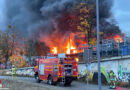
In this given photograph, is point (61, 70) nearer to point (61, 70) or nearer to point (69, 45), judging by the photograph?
point (61, 70)

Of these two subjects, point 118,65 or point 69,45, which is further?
point 69,45

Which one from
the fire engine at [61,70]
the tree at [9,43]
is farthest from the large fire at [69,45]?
the tree at [9,43]

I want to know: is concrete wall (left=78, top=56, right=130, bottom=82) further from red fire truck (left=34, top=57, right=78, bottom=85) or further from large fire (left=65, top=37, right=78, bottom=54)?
large fire (left=65, top=37, right=78, bottom=54)

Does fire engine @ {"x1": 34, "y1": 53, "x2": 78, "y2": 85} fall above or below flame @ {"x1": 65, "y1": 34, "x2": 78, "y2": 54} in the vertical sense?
below

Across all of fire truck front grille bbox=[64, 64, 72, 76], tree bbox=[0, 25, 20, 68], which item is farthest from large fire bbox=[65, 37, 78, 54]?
fire truck front grille bbox=[64, 64, 72, 76]

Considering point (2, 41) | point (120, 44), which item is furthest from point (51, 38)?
point (120, 44)

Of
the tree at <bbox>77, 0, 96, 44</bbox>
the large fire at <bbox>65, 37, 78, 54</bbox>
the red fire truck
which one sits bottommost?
the red fire truck

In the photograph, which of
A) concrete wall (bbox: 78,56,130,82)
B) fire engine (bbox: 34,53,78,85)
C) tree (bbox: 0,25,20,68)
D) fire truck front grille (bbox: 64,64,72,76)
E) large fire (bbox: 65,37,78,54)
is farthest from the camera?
tree (bbox: 0,25,20,68)

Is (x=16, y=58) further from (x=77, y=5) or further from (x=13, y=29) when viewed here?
(x=77, y=5)

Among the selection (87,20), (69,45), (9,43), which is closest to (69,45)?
(69,45)

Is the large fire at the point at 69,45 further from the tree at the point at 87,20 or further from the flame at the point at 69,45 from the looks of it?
the tree at the point at 87,20

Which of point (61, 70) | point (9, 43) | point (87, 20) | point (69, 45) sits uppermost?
point (87, 20)

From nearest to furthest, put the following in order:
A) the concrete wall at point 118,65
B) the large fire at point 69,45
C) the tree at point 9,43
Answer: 1. the concrete wall at point 118,65
2. the large fire at point 69,45
3. the tree at point 9,43

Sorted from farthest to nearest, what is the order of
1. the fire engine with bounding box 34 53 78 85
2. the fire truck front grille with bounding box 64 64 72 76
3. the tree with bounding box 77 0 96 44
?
the tree with bounding box 77 0 96 44 < the fire truck front grille with bounding box 64 64 72 76 < the fire engine with bounding box 34 53 78 85
